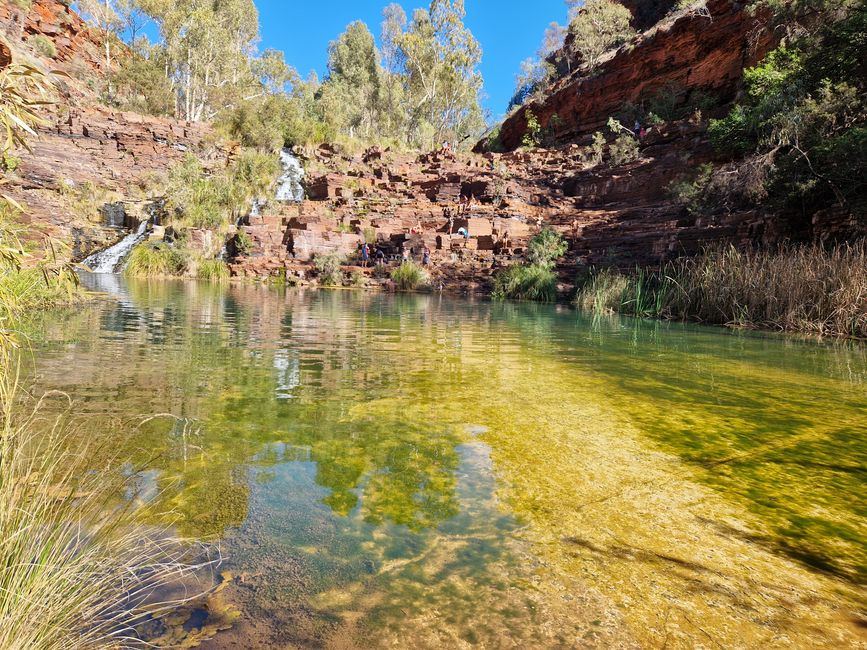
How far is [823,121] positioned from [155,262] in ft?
72.5

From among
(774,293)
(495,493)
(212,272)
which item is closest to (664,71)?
(774,293)

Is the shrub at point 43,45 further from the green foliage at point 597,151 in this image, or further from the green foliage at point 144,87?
the green foliage at point 597,151

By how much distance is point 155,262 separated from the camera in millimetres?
19562

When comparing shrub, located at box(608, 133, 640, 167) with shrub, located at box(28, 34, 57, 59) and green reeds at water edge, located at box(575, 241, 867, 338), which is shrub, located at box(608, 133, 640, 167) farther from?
shrub, located at box(28, 34, 57, 59)

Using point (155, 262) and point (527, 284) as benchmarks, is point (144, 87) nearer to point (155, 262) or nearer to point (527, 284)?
point (155, 262)

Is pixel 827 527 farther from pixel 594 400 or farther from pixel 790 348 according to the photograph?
pixel 790 348

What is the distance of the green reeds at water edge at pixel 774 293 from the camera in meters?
8.32

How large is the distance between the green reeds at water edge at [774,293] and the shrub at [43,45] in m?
38.0

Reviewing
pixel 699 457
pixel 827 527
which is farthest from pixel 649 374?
pixel 827 527

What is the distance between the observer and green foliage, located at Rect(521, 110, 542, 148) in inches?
1385

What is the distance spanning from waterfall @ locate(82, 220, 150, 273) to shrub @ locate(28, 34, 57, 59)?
1943cm

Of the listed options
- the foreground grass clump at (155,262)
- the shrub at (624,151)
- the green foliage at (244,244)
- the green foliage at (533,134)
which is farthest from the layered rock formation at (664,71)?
the foreground grass clump at (155,262)

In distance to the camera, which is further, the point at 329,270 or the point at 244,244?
the point at 244,244

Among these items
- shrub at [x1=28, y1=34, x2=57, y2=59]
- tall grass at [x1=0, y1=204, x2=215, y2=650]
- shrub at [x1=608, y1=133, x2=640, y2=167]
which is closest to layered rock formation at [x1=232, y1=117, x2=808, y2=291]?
shrub at [x1=608, y1=133, x2=640, y2=167]
